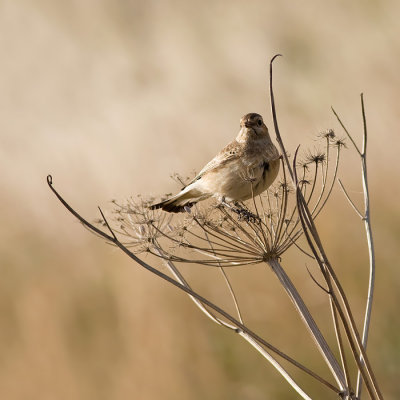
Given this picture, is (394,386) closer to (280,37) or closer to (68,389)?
Result: (68,389)

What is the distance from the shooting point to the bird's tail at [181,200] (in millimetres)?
4250

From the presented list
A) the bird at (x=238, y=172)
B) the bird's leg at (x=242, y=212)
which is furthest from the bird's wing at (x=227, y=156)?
the bird's leg at (x=242, y=212)

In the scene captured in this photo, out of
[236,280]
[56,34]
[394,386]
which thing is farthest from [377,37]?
[56,34]

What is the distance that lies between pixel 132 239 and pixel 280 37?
23.3 feet

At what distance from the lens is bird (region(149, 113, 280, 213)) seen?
4.10 meters

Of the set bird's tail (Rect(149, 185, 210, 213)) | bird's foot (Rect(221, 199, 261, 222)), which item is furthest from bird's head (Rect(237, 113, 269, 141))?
bird's foot (Rect(221, 199, 261, 222))

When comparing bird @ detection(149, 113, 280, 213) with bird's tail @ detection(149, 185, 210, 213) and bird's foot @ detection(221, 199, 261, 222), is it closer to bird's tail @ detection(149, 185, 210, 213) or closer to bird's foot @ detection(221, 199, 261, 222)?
bird's tail @ detection(149, 185, 210, 213)

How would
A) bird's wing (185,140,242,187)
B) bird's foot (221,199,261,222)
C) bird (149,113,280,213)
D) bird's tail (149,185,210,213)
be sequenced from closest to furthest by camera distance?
bird's foot (221,199,261,222) < bird (149,113,280,213) < bird's tail (149,185,210,213) < bird's wing (185,140,242,187)

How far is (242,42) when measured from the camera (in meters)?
10.5

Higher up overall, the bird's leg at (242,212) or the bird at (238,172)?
the bird at (238,172)

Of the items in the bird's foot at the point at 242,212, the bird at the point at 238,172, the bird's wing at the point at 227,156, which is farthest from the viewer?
the bird's wing at the point at 227,156

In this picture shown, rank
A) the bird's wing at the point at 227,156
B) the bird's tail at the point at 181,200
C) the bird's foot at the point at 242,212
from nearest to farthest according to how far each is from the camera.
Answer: the bird's foot at the point at 242,212, the bird's tail at the point at 181,200, the bird's wing at the point at 227,156

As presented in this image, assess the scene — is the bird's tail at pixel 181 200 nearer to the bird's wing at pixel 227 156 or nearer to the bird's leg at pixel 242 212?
the bird's wing at pixel 227 156

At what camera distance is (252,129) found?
4457 mm
